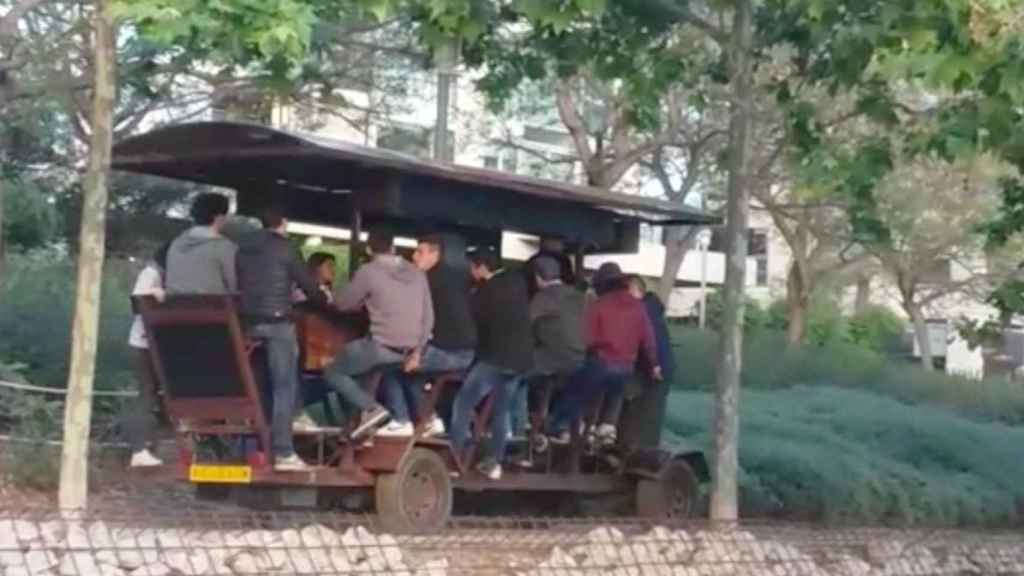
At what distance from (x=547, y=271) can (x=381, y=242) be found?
1.91 metres

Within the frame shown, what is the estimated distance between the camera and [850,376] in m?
28.4

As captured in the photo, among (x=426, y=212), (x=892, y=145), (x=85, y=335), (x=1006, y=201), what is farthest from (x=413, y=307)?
(x=1006, y=201)

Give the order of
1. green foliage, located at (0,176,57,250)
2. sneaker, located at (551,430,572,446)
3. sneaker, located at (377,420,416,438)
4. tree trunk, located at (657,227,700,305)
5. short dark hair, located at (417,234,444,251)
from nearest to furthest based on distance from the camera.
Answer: sneaker, located at (377,420,416,438) < short dark hair, located at (417,234,444,251) < sneaker, located at (551,430,572,446) < green foliage, located at (0,176,57,250) < tree trunk, located at (657,227,700,305)

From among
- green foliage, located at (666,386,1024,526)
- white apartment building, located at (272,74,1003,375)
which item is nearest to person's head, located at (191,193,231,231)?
white apartment building, located at (272,74,1003,375)

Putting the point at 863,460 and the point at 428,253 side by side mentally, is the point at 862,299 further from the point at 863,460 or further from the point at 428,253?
the point at 428,253

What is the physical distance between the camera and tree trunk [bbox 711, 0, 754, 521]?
14922mm

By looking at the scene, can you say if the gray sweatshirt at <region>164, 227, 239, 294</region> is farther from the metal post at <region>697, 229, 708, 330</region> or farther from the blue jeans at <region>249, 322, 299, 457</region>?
the metal post at <region>697, 229, 708, 330</region>

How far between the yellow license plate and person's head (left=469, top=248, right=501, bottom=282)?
2.43m

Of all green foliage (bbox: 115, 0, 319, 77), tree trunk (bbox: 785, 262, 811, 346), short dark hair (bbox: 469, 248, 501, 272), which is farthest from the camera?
tree trunk (bbox: 785, 262, 811, 346)

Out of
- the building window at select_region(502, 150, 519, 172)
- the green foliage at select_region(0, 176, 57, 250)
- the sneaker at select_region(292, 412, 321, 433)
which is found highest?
the building window at select_region(502, 150, 519, 172)

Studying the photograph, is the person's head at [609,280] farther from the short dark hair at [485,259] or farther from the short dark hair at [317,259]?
the short dark hair at [317,259]

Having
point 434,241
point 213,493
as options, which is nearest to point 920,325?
point 434,241

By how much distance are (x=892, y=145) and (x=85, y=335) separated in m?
6.10

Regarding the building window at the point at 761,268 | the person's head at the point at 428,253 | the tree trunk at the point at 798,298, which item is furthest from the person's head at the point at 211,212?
the building window at the point at 761,268
